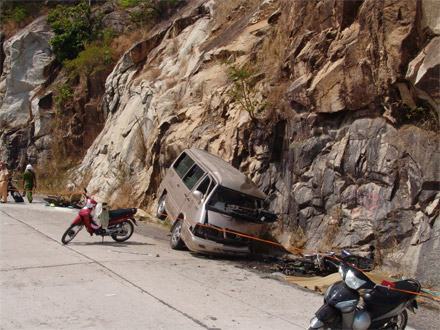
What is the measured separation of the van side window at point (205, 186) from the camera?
12062 millimetres

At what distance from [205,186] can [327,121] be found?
3.38 metres

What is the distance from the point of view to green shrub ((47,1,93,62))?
3322cm

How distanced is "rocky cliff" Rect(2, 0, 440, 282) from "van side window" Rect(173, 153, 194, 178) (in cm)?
212

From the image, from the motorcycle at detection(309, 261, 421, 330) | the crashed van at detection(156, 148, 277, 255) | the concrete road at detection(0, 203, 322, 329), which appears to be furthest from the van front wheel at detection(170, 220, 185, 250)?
the motorcycle at detection(309, 261, 421, 330)

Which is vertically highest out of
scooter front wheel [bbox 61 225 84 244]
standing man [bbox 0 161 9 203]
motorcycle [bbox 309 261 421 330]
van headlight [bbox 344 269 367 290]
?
van headlight [bbox 344 269 367 290]

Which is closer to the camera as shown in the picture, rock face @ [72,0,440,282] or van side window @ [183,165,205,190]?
rock face @ [72,0,440,282]

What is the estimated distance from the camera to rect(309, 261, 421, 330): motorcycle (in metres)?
5.82

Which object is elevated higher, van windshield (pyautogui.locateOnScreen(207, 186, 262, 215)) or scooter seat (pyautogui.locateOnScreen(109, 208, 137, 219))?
van windshield (pyautogui.locateOnScreen(207, 186, 262, 215))

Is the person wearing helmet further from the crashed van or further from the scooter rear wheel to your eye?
the crashed van

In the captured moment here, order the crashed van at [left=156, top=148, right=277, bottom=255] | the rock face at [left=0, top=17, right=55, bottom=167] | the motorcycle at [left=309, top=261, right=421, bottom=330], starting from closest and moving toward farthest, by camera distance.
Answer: the motorcycle at [left=309, top=261, right=421, bottom=330], the crashed van at [left=156, top=148, right=277, bottom=255], the rock face at [left=0, top=17, right=55, bottom=167]

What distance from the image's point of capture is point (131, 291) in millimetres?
8094

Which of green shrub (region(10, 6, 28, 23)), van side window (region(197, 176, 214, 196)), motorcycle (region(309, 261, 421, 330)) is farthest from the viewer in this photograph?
green shrub (region(10, 6, 28, 23))

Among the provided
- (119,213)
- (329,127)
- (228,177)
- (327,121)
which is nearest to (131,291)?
(228,177)

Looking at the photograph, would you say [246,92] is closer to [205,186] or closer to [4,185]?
[205,186]
